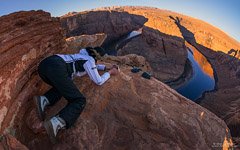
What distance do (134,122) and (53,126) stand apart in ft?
→ 8.04

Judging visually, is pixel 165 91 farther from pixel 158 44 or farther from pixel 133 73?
pixel 158 44

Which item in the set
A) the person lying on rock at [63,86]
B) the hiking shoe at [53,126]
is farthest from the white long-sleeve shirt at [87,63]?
the hiking shoe at [53,126]

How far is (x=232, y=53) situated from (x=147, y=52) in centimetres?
2105

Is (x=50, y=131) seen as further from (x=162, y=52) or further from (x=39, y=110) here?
(x=162, y=52)

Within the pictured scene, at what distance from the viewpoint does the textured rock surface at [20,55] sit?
6363 millimetres

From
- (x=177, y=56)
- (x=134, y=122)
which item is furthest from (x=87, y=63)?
(x=177, y=56)

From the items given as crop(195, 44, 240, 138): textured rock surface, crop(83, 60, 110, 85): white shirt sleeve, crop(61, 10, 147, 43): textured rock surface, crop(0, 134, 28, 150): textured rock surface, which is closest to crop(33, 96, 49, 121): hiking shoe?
crop(0, 134, 28, 150): textured rock surface

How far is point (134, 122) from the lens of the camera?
281 inches

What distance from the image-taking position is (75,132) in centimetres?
641

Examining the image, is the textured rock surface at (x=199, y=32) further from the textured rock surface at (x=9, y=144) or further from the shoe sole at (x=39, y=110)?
the textured rock surface at (x=9, y=144)

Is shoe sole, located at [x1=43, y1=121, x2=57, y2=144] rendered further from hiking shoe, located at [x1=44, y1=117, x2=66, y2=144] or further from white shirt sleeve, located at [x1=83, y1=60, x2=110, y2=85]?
white shirt sleeve, located at [x1=83, y1=60, x2=110, y2=85]

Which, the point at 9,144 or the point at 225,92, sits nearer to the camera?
the point at 9,144

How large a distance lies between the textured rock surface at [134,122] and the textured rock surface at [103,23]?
47.1m

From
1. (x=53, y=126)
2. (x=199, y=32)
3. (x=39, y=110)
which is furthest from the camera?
(x=199, y=32)
